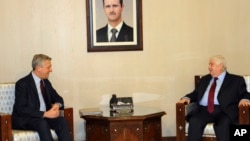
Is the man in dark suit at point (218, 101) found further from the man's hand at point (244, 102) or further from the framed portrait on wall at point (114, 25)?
the framed portrait on wall at point (114, 25)

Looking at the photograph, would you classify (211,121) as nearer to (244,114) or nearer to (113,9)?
(244,114)

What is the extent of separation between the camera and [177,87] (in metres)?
5.89

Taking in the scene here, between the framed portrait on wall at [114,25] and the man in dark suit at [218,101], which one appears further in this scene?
the framed portrait on wall at [114,25]

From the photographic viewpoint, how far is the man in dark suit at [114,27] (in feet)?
18.6

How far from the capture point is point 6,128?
14.8ft

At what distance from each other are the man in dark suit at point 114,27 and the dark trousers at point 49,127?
126 cm

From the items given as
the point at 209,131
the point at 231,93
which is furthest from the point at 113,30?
the point at 209,131

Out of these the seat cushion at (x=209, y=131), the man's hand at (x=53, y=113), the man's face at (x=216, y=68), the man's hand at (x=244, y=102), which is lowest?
the seat cushion at (x=209, y=131)

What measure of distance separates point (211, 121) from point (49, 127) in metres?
1.62

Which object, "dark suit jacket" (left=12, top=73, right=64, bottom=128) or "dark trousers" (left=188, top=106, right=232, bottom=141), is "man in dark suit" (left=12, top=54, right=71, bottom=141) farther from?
"dark trousers" (left=188, top=106, right=232, bottom=141)

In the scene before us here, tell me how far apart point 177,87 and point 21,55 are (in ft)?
6.14

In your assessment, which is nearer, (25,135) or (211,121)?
(25,135)

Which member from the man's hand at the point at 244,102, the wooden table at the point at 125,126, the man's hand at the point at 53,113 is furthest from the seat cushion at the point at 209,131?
the man's hand at the point at 53,113

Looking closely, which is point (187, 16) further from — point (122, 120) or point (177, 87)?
point (122, 120)
